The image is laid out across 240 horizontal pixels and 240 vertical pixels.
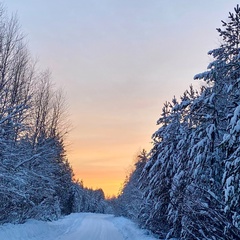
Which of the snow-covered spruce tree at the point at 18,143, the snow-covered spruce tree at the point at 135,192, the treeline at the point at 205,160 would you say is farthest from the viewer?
the snow-covered spruce tree at the point at 135,192

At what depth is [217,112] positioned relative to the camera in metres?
12.8

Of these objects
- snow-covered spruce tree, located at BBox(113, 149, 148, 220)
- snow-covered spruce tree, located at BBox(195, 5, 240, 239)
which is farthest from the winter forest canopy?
snow-covered spruce tree, located at BBox(113, 149, 148, 220)

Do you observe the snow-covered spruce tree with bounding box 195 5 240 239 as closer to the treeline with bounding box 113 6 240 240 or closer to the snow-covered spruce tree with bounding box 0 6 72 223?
the treeline with bounding box 113 6 240 240

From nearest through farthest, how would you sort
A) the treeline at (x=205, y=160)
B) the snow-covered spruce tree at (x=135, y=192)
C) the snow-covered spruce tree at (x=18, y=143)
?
the treeline at (x=205, y=160) → the snow-covered spruce tree at (x=18, y=143) → the snow-covered spruce tree at (x=135, y=192)

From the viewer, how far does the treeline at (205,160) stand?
7.55 m

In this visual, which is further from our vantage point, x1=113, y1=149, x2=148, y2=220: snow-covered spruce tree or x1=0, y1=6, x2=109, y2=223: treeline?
x1=113, y1=149, x2=148, y2=220: snow-covered spruce tree

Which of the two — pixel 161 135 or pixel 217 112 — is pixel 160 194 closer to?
pixel 161 135

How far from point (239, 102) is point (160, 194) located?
11.8 metres

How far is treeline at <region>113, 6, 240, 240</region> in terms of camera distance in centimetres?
755

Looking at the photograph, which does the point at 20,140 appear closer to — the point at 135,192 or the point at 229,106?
the point at 229,106

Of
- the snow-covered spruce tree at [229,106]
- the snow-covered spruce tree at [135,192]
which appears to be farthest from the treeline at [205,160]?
the snow-covered spruce tree at [135,192]

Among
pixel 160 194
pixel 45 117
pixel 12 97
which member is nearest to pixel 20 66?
pixel 12 97

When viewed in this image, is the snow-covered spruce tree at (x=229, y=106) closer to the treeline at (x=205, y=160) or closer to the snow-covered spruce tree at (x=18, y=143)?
the treeline at (x=205, y=160)

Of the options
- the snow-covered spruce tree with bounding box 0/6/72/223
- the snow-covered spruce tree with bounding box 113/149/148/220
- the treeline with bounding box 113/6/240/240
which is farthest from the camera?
the snow-covered spruce tree with bounding box 113/149/148/220
